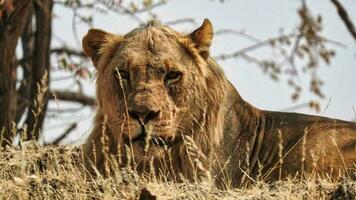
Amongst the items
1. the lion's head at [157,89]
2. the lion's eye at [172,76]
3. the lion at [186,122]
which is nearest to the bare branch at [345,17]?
the lion at [186,122]

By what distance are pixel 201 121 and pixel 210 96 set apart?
0.22 m

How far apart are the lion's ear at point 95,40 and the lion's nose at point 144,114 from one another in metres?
1.07

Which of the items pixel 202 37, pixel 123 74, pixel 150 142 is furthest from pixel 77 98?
pixel 150 142

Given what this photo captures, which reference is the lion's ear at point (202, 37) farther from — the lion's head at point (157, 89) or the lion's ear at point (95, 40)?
the lion's ear at point (95, 40)

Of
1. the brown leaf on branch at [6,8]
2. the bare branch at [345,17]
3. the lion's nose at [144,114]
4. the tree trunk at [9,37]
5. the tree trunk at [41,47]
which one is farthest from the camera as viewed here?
the tree trunk at [41,47]

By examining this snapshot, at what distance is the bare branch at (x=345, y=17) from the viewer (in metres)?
14.1

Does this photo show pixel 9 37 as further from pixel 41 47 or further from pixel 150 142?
pixel 150 142

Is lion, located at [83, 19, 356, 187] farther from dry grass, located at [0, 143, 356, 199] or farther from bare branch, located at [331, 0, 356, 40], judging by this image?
bare branch, located at [331, 0, 356, 40]

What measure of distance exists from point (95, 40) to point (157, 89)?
3.06 feet

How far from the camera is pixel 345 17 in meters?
14.1

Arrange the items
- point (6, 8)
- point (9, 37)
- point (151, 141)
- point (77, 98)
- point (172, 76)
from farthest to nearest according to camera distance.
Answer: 1. point (77, 98)
2. point (9, 37)
3. point (6, 8)
4. point (172, 76)
5. point (151, 141)

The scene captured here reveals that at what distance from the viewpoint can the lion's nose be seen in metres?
7.70

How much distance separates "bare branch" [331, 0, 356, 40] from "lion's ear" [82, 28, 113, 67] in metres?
5.96

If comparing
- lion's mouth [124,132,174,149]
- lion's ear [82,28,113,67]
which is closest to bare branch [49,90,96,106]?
lion's ear [82,28,113,67]
